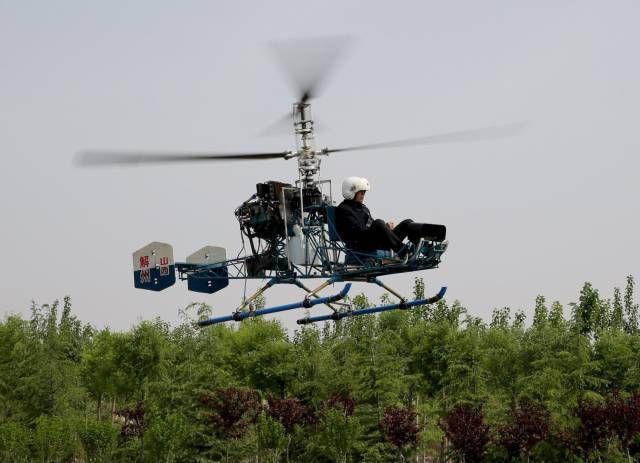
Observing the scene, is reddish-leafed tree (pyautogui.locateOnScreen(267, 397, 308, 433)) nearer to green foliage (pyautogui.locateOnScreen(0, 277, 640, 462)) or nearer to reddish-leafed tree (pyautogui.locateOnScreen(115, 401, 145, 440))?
green foliage (pyautogui.locateOnScreen(0, 277, 640, 462))

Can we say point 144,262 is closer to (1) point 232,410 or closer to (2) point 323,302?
(2) point 323,302

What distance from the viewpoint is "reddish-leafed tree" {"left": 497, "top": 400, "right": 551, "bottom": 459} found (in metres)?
35.7

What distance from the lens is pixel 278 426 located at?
120 feet

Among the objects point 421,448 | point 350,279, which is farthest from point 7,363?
point 350,279

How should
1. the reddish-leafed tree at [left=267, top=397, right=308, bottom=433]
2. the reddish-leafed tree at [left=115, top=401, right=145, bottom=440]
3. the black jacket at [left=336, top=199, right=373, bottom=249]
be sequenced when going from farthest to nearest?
1. the reddish-leafed tree at [left=115, top=401, right=145, bottom=440]
2. the reddish-leafed tree at [left=267, top=397, right=308, bottom=433]
3. the black jacket at [left=336, top=199, right=373, bottom=249]

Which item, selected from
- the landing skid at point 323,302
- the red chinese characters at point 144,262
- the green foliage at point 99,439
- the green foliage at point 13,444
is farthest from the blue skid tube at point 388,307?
the green foliage at point 13,444

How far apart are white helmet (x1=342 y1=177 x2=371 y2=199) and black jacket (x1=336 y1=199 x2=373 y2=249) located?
4.1 inches

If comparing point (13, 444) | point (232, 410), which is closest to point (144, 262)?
point (232, 410)

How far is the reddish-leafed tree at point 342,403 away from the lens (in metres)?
38.6

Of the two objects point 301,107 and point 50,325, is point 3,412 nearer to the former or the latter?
point 50,325

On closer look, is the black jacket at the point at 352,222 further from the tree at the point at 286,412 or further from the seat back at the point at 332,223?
the tree at the point at 286,412

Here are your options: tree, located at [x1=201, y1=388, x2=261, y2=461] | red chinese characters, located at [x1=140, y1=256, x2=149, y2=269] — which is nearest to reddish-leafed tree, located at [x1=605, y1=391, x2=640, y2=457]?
tree, located at [x1=201, y1=388, x2=261, y2=461]

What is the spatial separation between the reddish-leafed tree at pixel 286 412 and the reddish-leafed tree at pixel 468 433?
5.50 metres

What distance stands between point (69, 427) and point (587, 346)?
20.5 m
